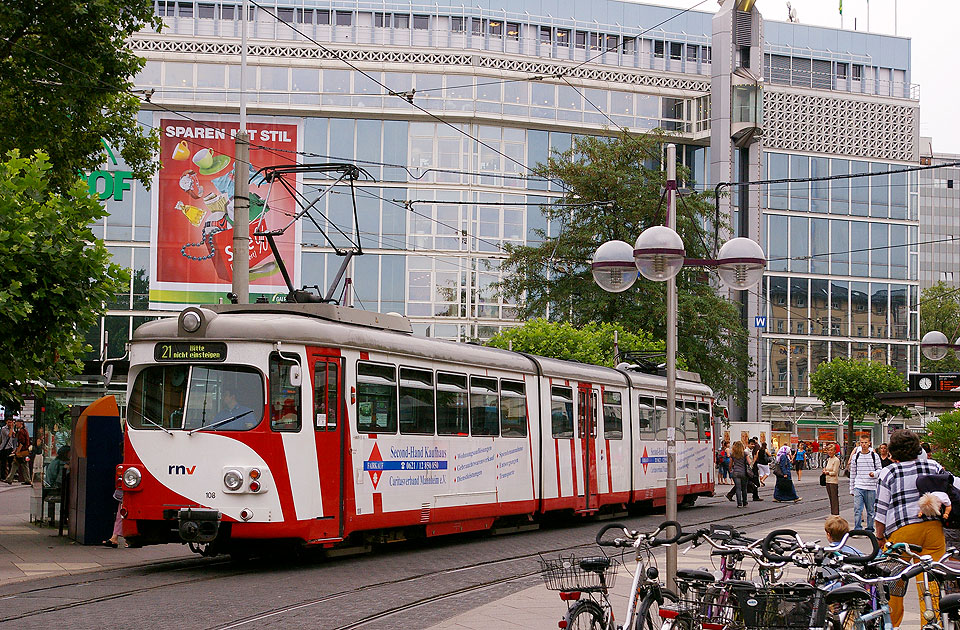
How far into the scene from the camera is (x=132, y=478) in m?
14.4

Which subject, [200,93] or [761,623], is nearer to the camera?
[761,623]

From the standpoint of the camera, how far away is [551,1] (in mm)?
52938

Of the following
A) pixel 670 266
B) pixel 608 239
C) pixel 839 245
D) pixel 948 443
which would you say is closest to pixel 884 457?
pixel 948 443

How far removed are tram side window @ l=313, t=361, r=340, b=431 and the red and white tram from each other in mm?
18

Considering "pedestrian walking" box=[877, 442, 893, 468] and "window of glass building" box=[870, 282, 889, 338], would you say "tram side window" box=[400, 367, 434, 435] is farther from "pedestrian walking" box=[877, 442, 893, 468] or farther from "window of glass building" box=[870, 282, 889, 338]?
"window of glass building" box=[870, 282, 889, 338]

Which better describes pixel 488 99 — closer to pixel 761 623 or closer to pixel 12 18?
pixel 12 18

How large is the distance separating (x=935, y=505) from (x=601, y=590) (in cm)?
407

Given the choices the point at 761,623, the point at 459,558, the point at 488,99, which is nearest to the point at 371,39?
the point at 488,99

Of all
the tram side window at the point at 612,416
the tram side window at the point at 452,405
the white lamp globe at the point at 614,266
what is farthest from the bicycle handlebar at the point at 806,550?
the tram side window at the point at 612,416

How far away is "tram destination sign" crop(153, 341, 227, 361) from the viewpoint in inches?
570

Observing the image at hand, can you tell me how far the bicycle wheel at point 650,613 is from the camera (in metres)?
7.23

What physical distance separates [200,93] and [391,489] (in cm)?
3467

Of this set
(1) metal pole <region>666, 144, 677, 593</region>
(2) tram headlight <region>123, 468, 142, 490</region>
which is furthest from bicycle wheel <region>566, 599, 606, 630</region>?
(2) tram headlight <region>123, 468, 142, 490</region>

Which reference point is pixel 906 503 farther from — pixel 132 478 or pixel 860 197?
pixel 860 197
